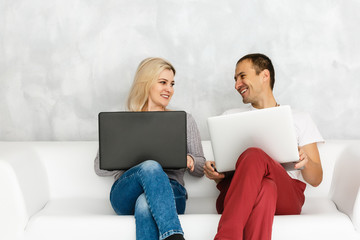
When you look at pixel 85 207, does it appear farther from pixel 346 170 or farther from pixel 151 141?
pixel 346 170

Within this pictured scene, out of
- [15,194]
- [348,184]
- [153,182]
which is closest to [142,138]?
[153,182]

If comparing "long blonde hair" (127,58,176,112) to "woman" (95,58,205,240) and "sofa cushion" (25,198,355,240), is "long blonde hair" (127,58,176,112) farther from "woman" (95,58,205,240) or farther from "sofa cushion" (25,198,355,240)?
"sofa cushion" (25,198,355,240)

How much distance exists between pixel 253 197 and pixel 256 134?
0.92 ft

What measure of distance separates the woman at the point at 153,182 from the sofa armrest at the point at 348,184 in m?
0.69

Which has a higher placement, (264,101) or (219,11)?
(219,11)

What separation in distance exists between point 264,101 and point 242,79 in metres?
0.17

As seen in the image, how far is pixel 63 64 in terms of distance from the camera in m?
2.83

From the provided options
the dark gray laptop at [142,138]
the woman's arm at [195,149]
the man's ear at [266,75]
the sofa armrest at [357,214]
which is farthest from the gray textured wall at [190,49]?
the sofa armrest at [357,214]

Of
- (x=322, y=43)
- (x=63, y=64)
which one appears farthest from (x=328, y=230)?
(x=63, y=64)

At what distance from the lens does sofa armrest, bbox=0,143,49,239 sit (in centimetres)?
190

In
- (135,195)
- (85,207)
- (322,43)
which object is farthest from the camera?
(322,43)

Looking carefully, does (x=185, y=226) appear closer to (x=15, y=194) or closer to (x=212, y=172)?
(x=212, y=172)

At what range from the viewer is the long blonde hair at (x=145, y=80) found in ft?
7.64

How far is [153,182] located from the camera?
5.86ft
